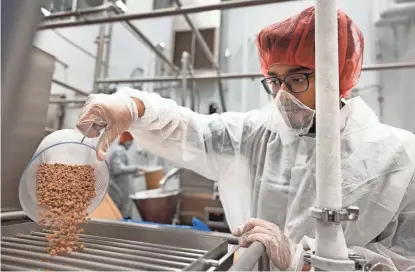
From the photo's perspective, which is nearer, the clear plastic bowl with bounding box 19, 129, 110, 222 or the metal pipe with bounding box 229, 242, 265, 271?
the metal pipe with bounding box 229, 242, 265, 271

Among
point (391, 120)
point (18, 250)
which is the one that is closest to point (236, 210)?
point (18, 250)

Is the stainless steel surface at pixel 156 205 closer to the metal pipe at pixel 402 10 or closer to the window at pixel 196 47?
the window at pixel 196 47

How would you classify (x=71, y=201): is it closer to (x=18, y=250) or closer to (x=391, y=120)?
(x=18, y=250)

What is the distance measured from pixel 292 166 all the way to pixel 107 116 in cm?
49

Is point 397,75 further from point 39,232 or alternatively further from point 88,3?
point 39,232

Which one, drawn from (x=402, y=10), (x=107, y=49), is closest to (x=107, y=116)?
(x=107, y=49)

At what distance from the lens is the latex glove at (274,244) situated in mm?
562

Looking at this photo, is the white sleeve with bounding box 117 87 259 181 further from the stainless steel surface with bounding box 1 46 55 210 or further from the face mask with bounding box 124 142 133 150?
the face mask with bounding box 124 142 133 150

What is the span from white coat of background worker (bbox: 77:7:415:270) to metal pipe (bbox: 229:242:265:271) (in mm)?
46

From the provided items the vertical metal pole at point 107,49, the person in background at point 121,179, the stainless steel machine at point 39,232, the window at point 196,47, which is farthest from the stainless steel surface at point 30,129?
the window at point 196,47

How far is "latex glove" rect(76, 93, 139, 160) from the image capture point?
0.61 metres

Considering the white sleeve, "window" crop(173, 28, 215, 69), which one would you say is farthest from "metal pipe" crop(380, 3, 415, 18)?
the white sleeve

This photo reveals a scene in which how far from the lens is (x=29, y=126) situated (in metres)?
0.71

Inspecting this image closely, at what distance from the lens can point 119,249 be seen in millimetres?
564
